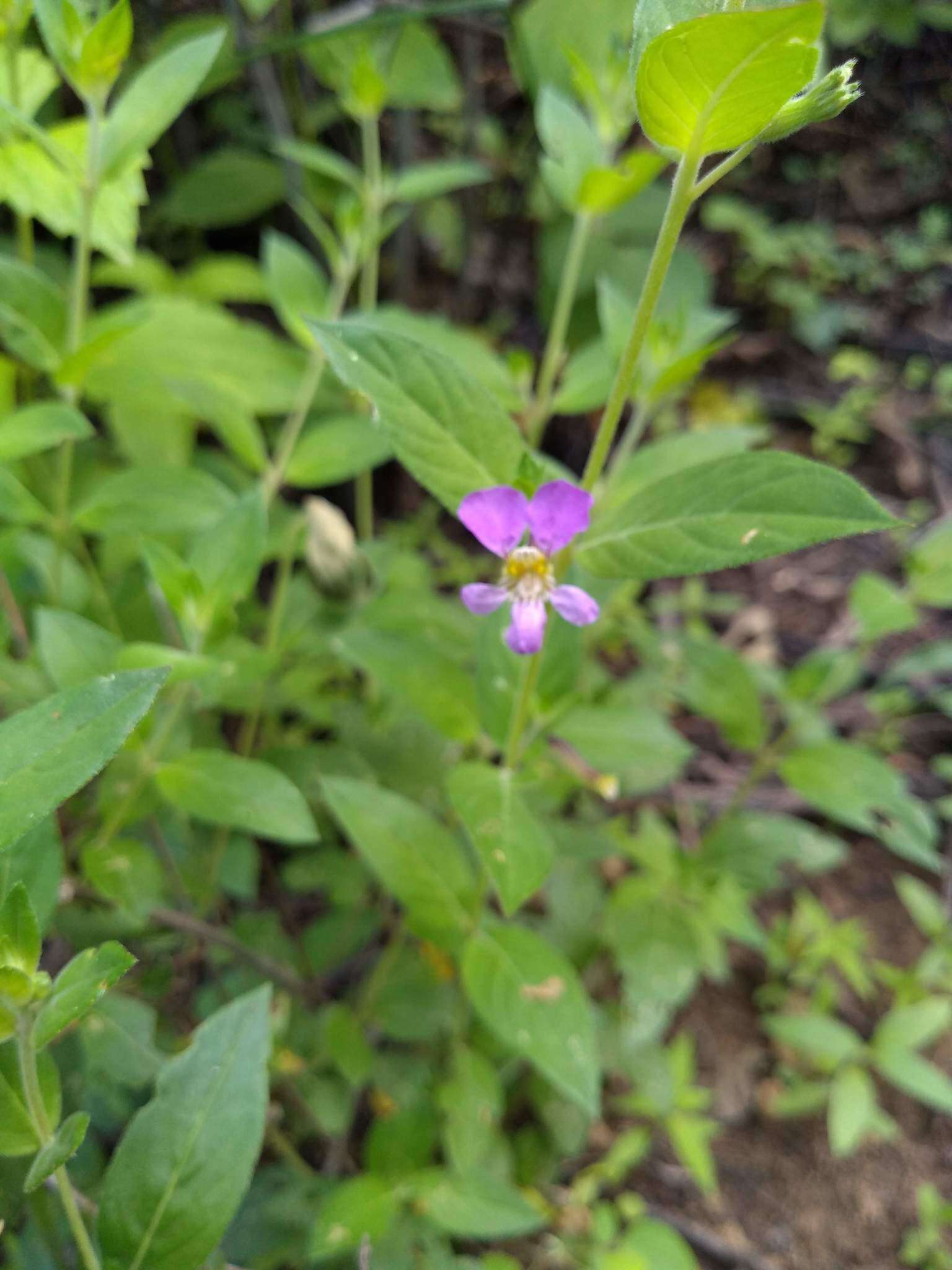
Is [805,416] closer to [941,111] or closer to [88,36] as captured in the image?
[941,111]

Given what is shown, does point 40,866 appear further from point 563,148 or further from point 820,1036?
point 820,1036

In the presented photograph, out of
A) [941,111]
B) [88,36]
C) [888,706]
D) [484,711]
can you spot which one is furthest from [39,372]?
[941,111]

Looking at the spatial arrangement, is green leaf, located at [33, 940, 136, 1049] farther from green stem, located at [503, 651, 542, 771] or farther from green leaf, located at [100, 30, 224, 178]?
green leaf, located at [100, 30, 224, 178]

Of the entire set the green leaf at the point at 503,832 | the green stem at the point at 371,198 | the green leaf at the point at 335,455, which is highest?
the green stem at the point at 371,198

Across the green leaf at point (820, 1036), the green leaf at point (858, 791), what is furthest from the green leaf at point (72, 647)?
the green leaf at point (820, 1036)

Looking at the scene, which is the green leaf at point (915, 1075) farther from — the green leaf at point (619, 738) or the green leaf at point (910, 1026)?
the green leaf at point (619, 738)

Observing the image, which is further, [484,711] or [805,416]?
[805,416]

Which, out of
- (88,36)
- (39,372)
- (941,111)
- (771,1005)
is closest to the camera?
(88,36)
